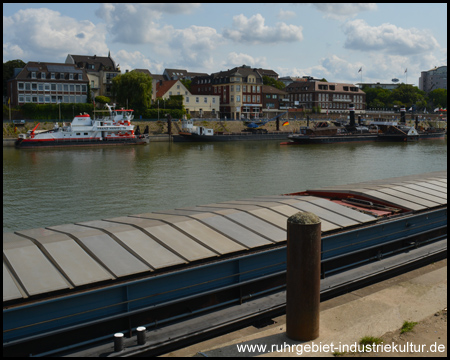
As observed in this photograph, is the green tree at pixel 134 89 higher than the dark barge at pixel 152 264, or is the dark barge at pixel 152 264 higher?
the green tree at pixel 134 89

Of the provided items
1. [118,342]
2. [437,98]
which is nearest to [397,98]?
[437,98]

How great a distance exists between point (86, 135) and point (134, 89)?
19741mm

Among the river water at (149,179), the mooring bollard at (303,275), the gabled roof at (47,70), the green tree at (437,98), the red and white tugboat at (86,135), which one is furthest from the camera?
the green tree at (437,98)

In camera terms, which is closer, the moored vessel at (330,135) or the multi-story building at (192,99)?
the moored vessel at (330,135)

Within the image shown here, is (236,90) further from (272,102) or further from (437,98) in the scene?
(437,98)

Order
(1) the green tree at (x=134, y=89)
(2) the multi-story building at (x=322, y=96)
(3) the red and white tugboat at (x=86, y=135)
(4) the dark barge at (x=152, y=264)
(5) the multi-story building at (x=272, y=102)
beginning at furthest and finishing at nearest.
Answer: (2) the multi-story building at (x=322, y=96), (5) the multi-story building at (x=272, y=102), (1) the green tree at (x=134, y=89), (3) the red and white tugboat at (x=86, y=135), (4) the dark barge at (x=152, y=264)

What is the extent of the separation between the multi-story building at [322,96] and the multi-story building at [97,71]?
52.8 metres

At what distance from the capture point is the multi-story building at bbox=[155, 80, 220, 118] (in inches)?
4328

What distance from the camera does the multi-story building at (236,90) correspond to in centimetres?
11612

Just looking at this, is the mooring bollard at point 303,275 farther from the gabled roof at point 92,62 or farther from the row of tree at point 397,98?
the row of tree at point 397,98

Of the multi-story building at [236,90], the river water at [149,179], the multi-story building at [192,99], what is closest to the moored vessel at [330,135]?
the multi-story building at [236,90]

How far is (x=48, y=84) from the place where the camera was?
296 feet

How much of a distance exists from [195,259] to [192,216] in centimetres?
166

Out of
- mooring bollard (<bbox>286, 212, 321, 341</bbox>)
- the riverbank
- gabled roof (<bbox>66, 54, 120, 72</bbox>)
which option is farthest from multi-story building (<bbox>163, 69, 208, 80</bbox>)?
mooring bollard (<bbox>286, 212, 321, 341</bbox>)
